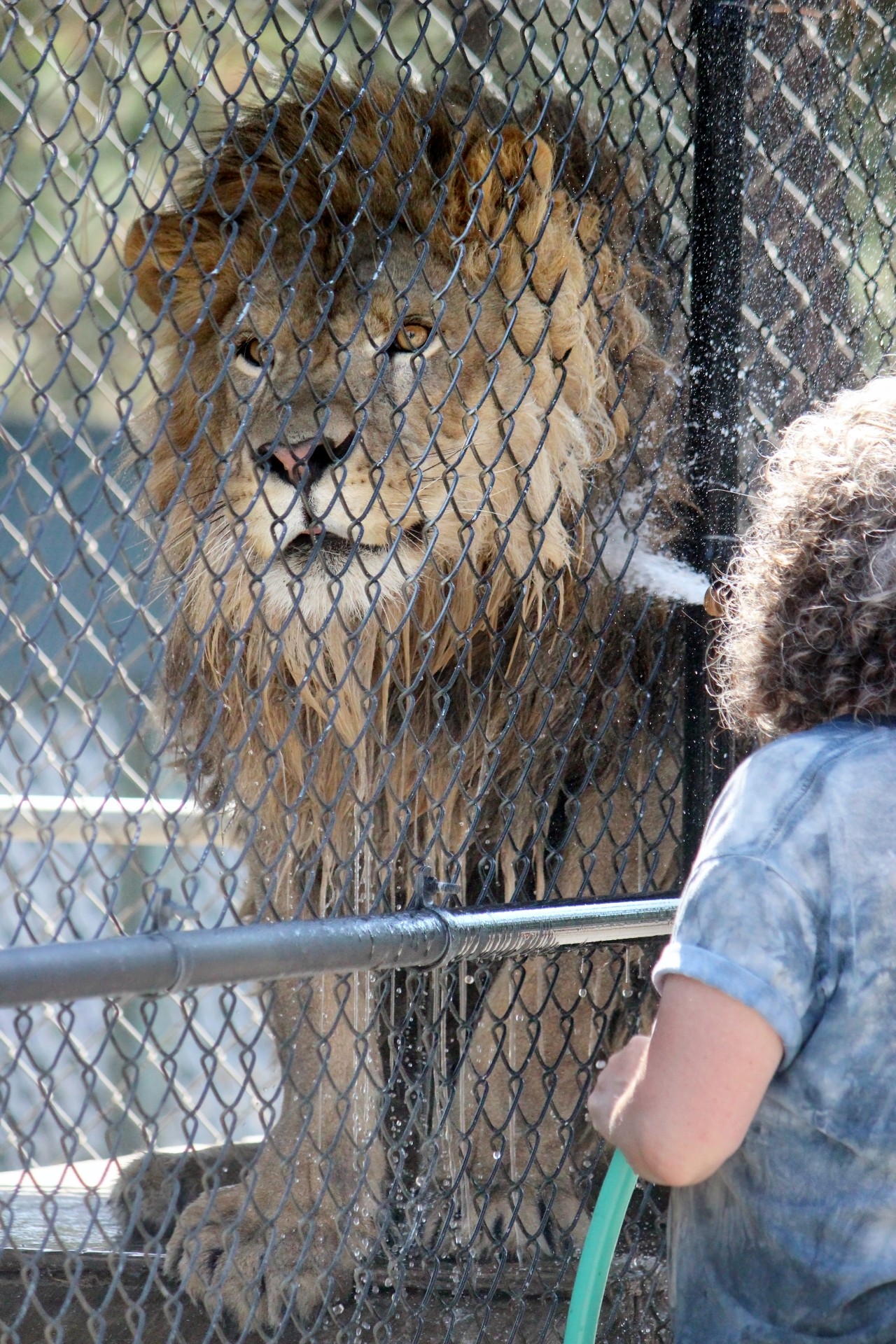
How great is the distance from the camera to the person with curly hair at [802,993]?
1.24 m

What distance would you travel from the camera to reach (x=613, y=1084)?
4.66ft

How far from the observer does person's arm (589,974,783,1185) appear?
48.3 inches

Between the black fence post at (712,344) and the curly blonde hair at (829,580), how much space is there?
1.09 meters

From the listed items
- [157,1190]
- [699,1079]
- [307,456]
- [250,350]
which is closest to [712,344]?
[307,456]

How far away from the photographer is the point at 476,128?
2.79 metres

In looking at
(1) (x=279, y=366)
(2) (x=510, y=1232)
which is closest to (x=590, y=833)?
(2) (x=510, y=1232)

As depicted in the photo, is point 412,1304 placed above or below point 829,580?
below

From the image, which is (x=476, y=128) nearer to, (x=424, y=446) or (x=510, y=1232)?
(x=424, y=446)

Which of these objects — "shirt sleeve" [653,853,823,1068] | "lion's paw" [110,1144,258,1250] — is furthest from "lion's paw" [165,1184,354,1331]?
"shirt sleeve" [653,853,823,1068]

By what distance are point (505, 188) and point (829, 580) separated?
1428mm

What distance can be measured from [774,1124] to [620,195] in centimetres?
199

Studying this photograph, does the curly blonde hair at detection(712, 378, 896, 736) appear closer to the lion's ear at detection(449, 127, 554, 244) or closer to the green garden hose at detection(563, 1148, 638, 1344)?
the green garden hose at detection(563, 1148, 638, 1344)

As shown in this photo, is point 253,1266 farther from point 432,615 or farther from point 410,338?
point 410,338

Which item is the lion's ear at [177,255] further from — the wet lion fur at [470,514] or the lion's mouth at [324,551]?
the lion's mouth at [324,551]
